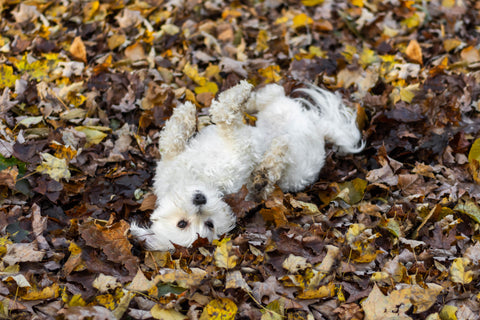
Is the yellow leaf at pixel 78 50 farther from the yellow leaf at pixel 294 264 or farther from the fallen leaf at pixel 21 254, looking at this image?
the yellow leaf at pixel 294 264

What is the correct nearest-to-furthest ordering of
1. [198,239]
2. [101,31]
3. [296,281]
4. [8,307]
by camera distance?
[8,307] → [296,281] → [198,239] → [101,31]

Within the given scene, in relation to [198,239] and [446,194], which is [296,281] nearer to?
[198,239]

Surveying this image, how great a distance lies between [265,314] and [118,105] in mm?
2753

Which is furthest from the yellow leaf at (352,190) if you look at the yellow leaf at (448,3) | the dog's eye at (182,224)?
the yellow leaf at (448,3)

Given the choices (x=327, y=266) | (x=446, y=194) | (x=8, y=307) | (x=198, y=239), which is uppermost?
(x=8, y=307)

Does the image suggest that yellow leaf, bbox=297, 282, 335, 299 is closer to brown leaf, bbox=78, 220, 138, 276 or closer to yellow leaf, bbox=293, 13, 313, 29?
brown leaf, bbox=78, 220, 138, 276

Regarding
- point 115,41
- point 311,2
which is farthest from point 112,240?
point 311,2

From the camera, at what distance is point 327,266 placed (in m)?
3.11

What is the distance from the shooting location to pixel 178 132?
3619mm

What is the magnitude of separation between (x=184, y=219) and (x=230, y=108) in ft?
3.15

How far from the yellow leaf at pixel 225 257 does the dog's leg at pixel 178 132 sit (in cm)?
92

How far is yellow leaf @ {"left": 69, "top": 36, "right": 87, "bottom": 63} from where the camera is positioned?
16.7ft

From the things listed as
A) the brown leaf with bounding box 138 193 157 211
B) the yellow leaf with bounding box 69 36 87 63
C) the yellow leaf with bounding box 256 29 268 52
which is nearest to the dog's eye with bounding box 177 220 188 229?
the brown leaf with bounding box 138 193 157 211

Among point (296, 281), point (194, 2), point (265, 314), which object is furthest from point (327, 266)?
point (194, 2)
